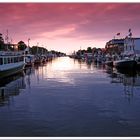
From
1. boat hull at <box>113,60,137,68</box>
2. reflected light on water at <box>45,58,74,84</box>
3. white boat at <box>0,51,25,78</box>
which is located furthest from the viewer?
boat hull at <box>113,60,137,68</box>

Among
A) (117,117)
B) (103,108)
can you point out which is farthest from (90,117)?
(103,108)

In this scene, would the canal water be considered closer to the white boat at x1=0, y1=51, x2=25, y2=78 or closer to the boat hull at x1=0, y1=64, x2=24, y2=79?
the boat hull at x1=0, y1=64, x2=24, y2=79

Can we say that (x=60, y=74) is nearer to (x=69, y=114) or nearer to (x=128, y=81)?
(x=128, y=81)

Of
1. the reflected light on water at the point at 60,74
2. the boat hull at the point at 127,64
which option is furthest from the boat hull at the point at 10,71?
the boat hull at the point at 127,64

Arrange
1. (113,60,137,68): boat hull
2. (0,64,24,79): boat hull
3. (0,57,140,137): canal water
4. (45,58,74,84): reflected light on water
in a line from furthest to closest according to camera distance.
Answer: (113,60,137,68): boat hull → (45,58,74,84): reflected light on water → (0,64,24,79): boat hull → (0,57,140,137): canal water

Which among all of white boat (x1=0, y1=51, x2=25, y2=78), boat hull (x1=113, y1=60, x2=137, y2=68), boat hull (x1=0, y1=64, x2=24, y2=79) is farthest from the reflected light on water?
boat hull (x1=113, y1=60, x2=137, y2=68)

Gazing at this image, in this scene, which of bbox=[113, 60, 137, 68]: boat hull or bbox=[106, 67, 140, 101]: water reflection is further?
bbox=[113, 60, 137, 68]: boat hull

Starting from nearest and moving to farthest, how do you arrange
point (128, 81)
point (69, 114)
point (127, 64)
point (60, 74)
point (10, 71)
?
1. point (69, 114)
2. point (128, 81)
3. point (10, 71)
4. point (60, 74)
5. point (127, 64)

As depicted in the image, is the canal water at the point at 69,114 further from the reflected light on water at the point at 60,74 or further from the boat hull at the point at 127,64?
the boat hull at the point at 127,64

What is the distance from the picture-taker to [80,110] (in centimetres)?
2291

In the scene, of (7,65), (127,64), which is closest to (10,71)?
(7,65)

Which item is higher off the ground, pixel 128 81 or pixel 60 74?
pixel 128 81

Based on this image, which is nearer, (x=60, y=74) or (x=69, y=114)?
(x=69, y=114)
